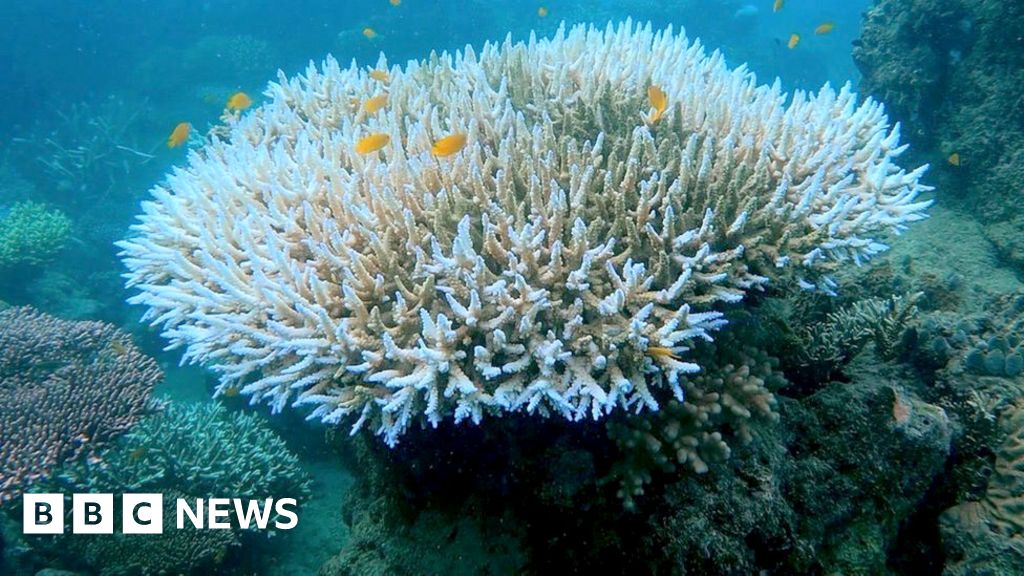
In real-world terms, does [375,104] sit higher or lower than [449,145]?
higher

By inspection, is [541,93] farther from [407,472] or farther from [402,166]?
[407,472]

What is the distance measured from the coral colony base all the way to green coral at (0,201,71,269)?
29.9 ft

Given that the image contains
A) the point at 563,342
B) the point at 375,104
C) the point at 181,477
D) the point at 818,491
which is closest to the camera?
the point at 563,342

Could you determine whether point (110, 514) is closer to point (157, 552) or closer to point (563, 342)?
point (157, 552)

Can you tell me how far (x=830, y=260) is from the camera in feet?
9.94

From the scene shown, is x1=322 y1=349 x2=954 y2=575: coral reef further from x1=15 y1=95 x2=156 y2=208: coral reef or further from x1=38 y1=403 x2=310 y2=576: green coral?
x1=15 y1=95 x2=156 y2=208: coral reef

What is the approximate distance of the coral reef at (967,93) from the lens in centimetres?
729

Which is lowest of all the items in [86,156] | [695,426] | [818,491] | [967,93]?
[818,491]

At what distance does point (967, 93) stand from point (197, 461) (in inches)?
413

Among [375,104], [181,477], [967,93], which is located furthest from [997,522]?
[967,93]

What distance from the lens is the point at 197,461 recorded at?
19.7 ft

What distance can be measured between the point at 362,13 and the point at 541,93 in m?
23.8

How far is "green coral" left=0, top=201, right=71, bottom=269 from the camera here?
34.0ft

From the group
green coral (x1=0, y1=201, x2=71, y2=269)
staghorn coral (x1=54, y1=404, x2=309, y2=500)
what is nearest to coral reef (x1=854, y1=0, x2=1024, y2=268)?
staghorn coral (x1=54, y1=404, x2=309, y2=500)
